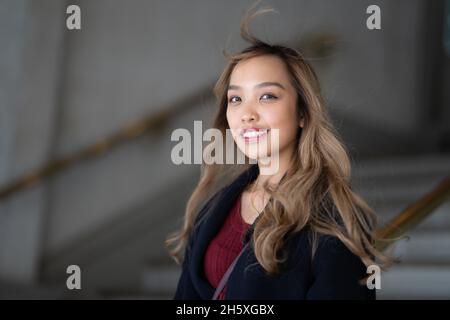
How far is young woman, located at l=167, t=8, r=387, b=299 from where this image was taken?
3.83ft

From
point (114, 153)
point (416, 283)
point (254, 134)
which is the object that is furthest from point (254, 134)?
point (114, 153)

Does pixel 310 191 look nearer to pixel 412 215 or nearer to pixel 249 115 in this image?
pixel 249 115

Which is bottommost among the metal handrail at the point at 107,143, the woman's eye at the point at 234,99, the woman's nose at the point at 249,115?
the woman's nose at the point at 249,115

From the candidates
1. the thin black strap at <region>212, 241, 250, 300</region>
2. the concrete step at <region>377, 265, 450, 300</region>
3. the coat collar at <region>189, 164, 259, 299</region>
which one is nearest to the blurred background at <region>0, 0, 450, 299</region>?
the concrete step at <region>377, 265, 450, 300</region>

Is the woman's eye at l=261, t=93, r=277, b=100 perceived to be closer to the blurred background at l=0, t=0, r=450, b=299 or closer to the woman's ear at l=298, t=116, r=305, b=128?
the woman's ear at l=298, t=116, r=305, b=128

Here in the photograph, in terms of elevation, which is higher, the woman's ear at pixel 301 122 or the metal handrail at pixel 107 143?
the metal handrail at pixel 107 143

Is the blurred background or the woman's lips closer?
the woman's lips

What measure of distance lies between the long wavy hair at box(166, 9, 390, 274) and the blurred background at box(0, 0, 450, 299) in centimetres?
156

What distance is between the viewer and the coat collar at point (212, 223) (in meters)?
1.30

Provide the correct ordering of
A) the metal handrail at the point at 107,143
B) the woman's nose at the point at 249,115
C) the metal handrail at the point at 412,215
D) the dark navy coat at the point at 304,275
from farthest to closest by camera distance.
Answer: the metal handrail at the point at 107,143, the metal handrail at the point at 412,215, the woman's nose at the point at 249,115, the dark navy coat at the point at 304,275

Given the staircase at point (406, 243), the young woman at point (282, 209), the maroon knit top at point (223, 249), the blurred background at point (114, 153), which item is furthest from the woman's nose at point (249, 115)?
the blurred background at point (114, 153)

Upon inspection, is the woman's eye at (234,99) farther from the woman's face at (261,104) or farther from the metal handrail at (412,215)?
the metal handrail at (412,215)

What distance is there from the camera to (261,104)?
128cm
